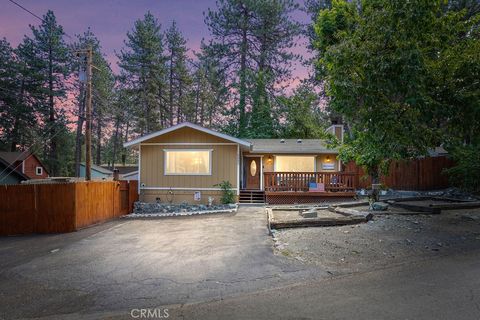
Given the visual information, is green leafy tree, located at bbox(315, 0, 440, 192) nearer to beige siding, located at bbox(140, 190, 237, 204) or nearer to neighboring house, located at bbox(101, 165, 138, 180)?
beige siding, located at bbox(140, 190, 237, 204)

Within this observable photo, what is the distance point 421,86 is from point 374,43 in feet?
4.88

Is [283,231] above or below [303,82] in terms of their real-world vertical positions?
below

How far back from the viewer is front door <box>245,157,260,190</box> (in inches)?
722

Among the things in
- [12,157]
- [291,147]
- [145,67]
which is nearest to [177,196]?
[291,147]

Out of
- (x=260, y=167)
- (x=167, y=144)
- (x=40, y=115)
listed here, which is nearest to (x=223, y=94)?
(x=260, y=167)

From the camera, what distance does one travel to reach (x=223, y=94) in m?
30.6

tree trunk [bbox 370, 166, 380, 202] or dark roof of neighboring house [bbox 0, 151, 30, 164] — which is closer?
tree trunk [bbox 370, 166, 380, 202]

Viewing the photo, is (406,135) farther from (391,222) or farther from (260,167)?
(260,167)

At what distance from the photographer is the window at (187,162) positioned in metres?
15.0

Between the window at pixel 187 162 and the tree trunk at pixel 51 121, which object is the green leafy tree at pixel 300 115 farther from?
the tree trunk at pixel 51 121

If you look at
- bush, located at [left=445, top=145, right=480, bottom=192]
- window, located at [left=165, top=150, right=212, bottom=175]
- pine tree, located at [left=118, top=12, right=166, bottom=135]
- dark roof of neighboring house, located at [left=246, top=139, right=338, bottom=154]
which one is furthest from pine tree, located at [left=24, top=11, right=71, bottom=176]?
bush, located at [left=445, top=145, right=480, bottom=192]

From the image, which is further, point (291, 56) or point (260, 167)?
point (291, 56)

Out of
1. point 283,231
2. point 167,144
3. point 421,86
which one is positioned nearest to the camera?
point 421,86

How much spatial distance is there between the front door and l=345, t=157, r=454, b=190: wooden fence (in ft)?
19.6
